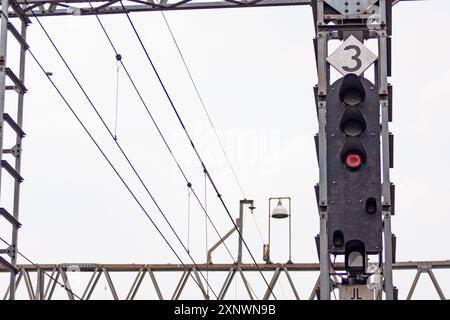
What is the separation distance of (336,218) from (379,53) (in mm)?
2018

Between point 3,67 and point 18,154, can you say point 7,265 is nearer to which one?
point 18,154

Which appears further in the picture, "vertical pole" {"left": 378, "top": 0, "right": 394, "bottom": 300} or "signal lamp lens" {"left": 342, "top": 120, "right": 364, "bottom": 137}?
"signal lamp lens" {"left": 342, "top": 120, "right": 364, "bottom": 137}

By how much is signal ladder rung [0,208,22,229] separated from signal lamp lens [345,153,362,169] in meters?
5.53

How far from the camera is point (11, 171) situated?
781 inches

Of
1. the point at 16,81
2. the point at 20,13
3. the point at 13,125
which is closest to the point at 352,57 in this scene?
the point at 13,125

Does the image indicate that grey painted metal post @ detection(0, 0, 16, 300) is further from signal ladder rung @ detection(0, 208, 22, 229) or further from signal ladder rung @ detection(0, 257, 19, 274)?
signal ladder rung @ detection(0, 208, 22, 229)

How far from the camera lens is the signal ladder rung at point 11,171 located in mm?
19730

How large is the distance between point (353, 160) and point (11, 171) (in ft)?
18.9

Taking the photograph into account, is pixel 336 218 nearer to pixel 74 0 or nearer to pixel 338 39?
pixel 338 39

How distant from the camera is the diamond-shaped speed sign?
1633cm

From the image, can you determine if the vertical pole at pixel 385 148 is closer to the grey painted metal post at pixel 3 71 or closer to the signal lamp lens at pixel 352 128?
the signal lamp lens at pixel 352 128

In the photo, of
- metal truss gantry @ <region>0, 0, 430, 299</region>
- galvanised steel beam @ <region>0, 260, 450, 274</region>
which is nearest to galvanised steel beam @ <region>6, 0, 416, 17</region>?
metal truss gantry @ <region>0, 0, 430, 299</region>
